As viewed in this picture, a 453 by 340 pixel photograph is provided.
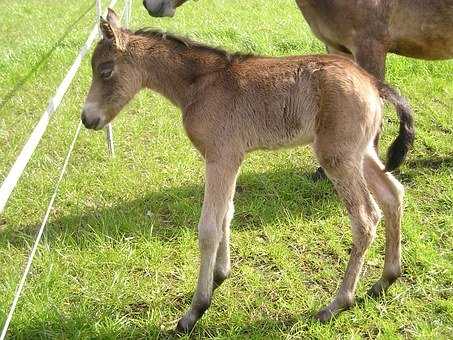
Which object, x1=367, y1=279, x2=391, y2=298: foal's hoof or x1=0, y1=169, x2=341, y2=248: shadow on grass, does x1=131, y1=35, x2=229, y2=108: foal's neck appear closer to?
x1=0, y1=169, x2=341, y2=248: shadow on grass

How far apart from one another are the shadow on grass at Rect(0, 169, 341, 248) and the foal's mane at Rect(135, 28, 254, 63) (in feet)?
4.70

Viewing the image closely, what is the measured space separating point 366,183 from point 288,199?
54.4 inches

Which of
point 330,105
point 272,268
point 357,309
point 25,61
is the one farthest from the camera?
point 25,61

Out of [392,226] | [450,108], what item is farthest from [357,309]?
[450,108]

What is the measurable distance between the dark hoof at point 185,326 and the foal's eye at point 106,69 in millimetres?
1602

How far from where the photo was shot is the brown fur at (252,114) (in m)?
3.14

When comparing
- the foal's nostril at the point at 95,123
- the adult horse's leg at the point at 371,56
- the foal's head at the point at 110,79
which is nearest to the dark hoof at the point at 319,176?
the adult horse's leg at the point at 371,56

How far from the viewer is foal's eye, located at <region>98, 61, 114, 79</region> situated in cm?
338

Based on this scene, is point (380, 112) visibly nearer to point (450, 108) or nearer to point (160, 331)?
point (160, 331)

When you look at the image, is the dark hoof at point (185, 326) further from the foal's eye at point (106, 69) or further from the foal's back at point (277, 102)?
the foal's eye at point (106, 69)

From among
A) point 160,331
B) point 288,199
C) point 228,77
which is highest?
point 228,77

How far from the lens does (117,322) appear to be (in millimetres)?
3229

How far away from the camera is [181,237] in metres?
4.11

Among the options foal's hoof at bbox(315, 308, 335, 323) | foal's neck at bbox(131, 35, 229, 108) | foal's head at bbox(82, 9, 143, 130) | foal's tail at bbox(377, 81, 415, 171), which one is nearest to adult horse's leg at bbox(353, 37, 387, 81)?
foal's tail at bbox(377, 81, 415, 171)
